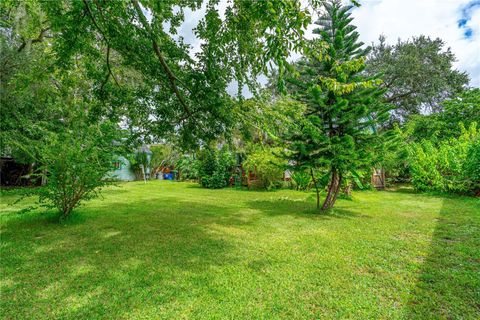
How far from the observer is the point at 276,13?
2619mm

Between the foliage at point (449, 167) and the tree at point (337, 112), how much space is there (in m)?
6.07

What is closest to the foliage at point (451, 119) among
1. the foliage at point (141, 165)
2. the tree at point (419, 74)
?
the tree at point (419, 74)

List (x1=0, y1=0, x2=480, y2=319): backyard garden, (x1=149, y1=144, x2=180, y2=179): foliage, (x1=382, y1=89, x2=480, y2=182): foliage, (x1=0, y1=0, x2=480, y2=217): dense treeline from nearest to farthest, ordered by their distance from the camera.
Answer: (x1=0, y1=0, x2=480, y2=319): backyard garden, (x1=0, y1=0, x2=480, y2=217): dense treeline, (x1=382, y1=89, x2=480, y2=182): foliage, (x1=149, y1=144, x2=180, y2=179): foliage

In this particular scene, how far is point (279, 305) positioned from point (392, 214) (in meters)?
5.78

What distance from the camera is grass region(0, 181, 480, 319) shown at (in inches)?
91.2

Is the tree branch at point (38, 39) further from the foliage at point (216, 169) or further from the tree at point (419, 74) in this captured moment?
the tree at point (419, 74)

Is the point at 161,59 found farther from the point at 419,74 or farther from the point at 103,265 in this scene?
the point at 419,74

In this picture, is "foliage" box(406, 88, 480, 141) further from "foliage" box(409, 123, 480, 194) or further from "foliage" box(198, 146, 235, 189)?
"foliage" box(198, 146, 235, 189)

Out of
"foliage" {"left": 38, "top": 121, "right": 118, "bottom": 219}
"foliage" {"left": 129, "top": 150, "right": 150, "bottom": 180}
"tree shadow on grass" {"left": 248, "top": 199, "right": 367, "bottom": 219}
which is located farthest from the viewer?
"foliage" {"left": 129, "top": 150, "right": 150, "bottom": 180}

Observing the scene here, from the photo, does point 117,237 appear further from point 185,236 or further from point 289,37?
point 289,37

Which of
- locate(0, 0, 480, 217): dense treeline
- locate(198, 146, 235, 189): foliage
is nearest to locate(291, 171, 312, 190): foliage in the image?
locate(0, 0, 480, 217): dense treeline

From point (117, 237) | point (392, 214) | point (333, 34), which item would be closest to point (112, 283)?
point (117, 237)

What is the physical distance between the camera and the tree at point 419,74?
2141cm

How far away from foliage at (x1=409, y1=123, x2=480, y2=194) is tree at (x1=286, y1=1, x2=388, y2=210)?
6.07m
